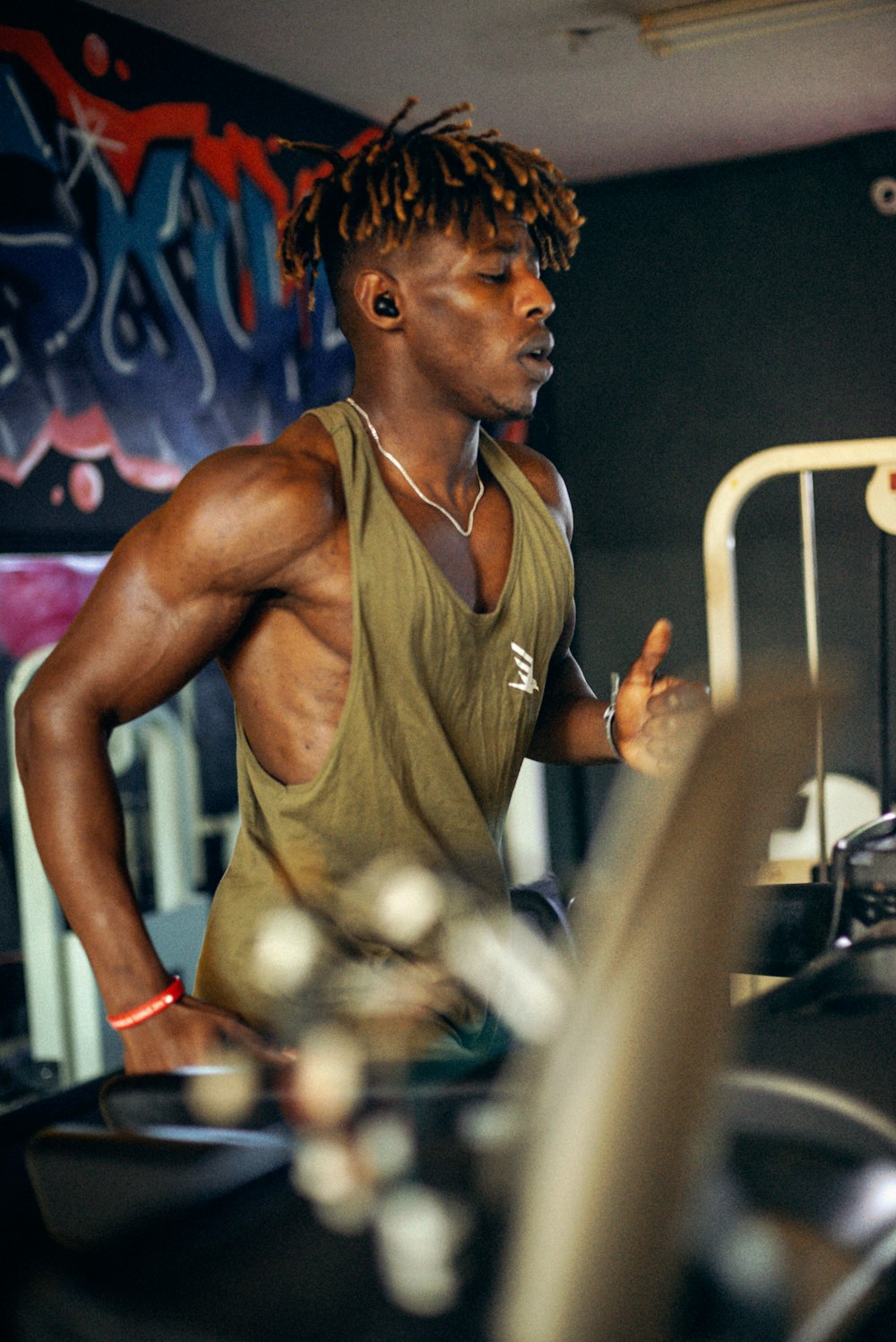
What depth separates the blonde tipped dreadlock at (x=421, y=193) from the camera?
1.39 meters

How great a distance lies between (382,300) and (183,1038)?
0.80 m

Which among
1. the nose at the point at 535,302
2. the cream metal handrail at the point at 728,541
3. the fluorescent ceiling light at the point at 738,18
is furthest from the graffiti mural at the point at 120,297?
the nose at the point at 535,302

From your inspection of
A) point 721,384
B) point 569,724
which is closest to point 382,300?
point 569,724

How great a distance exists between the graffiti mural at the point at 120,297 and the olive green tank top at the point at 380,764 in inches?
66.0

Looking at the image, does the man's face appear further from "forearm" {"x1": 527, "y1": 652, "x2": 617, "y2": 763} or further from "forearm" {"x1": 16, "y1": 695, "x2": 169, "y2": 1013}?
"forearm" {"x1": 16, "y1": 695, "x2": 169, "y2": 1013}

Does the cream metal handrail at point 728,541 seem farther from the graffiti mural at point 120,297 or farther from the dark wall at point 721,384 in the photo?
the dark wall at point 721,384

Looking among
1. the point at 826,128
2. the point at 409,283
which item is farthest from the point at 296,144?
the point at 826,128

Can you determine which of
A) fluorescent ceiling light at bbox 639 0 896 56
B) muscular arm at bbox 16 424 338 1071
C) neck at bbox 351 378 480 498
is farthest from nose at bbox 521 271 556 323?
fluorescent ceiling light at bbox 639 0 896 56

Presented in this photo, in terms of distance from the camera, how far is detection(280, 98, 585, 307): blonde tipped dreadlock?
54.8 inches

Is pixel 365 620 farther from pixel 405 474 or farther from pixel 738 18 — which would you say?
pixel 738 18

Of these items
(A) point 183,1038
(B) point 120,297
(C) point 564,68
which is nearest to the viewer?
(A) point 183,1038

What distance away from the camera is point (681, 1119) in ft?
1.05

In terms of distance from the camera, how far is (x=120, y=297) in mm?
3068

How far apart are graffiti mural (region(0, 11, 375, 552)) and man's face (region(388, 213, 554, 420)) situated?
1595 mm
